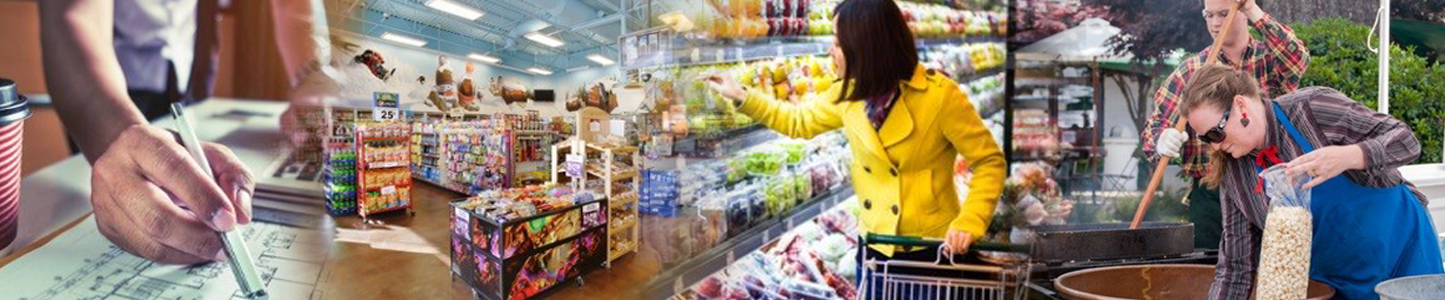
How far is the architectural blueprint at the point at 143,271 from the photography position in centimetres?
182

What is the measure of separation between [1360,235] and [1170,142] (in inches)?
23.3

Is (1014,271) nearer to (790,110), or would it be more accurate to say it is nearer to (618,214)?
(790,110)

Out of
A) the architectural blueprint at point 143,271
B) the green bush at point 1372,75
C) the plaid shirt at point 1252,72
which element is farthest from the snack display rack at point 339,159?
the green bush at point 1372,75

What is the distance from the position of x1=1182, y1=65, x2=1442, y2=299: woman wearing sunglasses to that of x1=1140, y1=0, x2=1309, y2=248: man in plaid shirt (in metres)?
0.03

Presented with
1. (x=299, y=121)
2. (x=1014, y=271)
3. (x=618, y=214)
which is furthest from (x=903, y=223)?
(x=299, y=121)

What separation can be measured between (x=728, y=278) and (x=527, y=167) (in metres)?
0.64

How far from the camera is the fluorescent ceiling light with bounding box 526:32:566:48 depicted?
6.50 ft

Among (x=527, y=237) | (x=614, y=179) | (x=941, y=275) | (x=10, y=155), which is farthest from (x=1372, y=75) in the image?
(x=10, y=155)

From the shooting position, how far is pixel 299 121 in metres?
1.92

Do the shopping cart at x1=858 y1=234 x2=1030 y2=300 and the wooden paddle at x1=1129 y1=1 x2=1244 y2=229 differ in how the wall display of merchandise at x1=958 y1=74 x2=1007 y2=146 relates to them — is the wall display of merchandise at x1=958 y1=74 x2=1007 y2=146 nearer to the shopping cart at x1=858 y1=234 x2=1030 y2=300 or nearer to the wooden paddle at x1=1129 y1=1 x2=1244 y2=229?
the shopping cart at x1=858 y1=234 x2=1030 y2=300

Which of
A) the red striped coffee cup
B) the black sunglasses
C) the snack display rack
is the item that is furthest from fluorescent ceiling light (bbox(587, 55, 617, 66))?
the black sunglasses

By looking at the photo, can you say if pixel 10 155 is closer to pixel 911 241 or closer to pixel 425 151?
pixel 425 151

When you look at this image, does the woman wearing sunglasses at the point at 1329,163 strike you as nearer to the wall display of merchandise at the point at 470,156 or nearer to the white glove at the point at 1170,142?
the white glove at the point at 1170,142

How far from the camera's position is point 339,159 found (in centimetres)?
193
